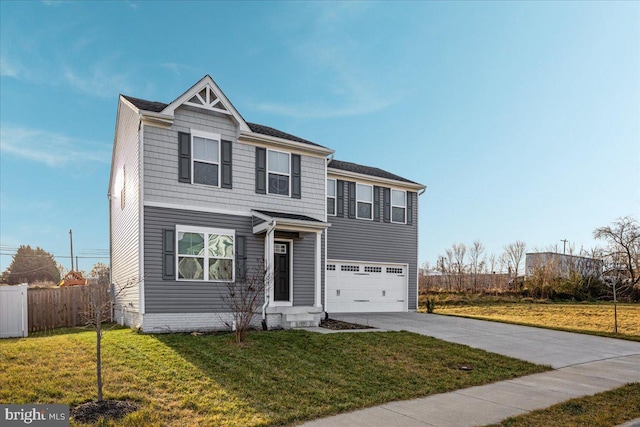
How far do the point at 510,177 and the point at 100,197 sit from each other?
19.7 m

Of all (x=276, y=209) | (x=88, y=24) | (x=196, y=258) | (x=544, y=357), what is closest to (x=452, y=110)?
(x=276, y=209)

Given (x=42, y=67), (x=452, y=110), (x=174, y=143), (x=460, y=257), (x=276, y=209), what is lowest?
(x=460, y=257)

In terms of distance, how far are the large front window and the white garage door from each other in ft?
18.2

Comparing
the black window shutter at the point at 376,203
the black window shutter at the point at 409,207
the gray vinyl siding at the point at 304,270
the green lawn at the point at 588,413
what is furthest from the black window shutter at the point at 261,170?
the green lawn at the point at 588,413

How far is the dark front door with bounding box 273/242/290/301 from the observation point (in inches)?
583

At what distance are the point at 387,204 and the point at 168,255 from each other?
1049cm

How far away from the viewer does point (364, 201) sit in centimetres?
1906

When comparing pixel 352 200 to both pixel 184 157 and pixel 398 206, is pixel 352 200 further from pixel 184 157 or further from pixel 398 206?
pixel 184 157

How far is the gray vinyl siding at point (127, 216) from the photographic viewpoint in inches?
509

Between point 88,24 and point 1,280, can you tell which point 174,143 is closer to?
point 88,24

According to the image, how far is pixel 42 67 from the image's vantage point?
18.2 metres

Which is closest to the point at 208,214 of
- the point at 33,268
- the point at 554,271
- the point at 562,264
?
the point at 554,271

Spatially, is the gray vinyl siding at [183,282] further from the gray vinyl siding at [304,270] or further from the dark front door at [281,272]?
the gray vinyl siding at [304,270]

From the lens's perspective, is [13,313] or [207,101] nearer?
[207,101]
